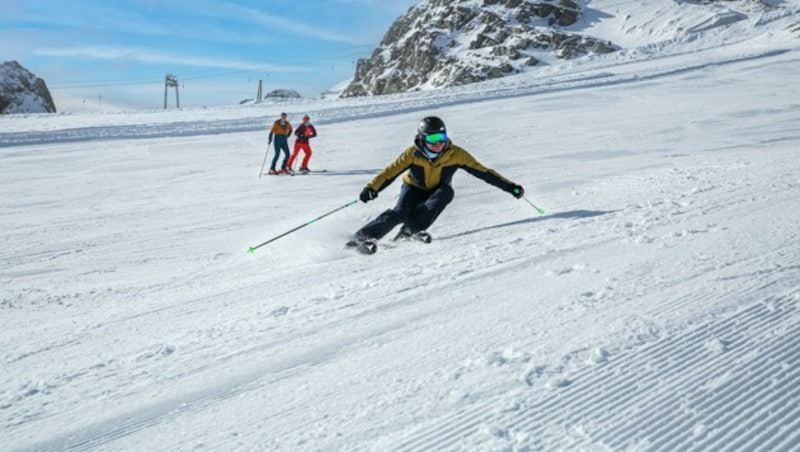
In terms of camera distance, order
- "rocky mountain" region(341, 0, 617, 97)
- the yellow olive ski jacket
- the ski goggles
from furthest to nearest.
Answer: "rocky mountain" region(341, 0, 617, 97) < the yellow olive ski jacket < the ski goggles

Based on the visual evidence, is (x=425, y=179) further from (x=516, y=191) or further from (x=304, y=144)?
(x=304, y=144)

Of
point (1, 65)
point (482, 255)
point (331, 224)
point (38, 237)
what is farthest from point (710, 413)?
point (1, 65)

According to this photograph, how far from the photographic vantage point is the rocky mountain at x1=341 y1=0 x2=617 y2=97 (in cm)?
6075

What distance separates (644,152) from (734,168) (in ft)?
14.4

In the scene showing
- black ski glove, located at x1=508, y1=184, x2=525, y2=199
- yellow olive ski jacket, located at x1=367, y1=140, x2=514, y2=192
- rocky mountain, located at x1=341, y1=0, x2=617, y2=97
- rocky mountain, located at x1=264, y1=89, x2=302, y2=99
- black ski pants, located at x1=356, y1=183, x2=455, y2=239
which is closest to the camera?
black ski pants, located at x1=356, y1=183, x2=455, y2=239

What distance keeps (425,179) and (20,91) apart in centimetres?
4446

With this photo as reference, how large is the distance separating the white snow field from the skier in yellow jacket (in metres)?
0.35

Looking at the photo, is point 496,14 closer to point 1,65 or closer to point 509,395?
point 1,65

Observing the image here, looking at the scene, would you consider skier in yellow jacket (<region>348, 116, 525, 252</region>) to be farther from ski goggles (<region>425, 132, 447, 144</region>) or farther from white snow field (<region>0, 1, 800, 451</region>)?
white snow field (<region>0, 1, 800, 451</region>)

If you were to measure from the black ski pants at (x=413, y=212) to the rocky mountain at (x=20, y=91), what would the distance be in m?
41.7

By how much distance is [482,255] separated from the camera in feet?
13.5

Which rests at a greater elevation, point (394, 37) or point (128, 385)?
point (394, 37)

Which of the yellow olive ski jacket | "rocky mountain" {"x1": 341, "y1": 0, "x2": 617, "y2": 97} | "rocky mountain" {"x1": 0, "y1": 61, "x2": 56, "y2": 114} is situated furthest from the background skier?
"rocky mountain" {"x1": 341, "y1": 0, "x2": 617, "y2": 97}

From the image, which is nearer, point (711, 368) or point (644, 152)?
point (711, 368)
